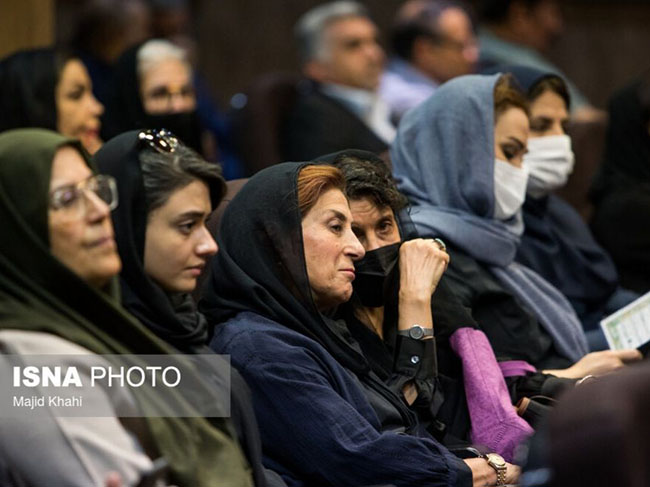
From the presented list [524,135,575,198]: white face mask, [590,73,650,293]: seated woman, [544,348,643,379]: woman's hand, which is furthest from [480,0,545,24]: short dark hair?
[544,348,643,379]: woman's hand

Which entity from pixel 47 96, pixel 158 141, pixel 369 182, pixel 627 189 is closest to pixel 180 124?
pixel 47 96

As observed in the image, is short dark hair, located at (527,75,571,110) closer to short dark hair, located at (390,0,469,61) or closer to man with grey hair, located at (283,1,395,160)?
man with grey hair, located at (283,1,395,160)

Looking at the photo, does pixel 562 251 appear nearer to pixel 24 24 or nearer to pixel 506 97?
pixel 506 97

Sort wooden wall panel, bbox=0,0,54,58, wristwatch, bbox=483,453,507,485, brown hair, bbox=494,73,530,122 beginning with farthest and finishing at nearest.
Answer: wooden wall panel, bbox=0,0,54,58
brown hair, bbox=494,73,530,122
wristwatch, bbox=483,453,507,485

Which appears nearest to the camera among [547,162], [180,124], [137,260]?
[137,260]

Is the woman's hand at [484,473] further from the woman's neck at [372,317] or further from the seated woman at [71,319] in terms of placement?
the seated woman at [71,319]

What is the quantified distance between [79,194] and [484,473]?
3.87ft

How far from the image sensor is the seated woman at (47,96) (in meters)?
4.37

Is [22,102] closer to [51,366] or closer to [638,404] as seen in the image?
[51,366]

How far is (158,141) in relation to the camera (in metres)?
2.85

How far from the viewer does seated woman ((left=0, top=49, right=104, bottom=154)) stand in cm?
437

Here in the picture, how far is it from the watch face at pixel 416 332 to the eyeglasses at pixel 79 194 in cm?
97

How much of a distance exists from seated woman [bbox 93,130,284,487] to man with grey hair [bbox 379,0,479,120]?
11.6ft

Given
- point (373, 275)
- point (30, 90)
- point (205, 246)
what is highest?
point (30, 90)
